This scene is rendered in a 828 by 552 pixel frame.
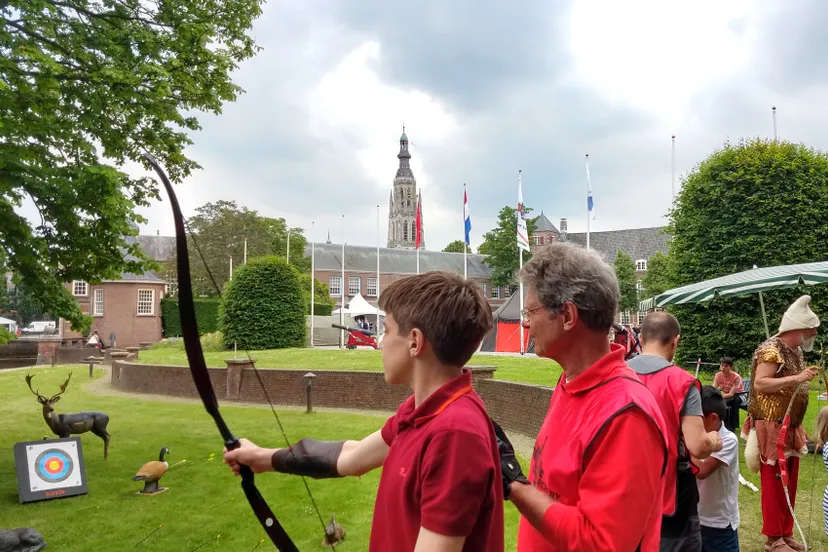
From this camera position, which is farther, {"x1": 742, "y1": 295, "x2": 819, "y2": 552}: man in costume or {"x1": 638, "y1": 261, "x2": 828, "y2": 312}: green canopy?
{"x1": 638, "y1": 261, "x2": 828, "y2": 312}: green canopy

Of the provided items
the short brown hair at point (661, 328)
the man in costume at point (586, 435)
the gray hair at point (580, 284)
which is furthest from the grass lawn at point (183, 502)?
the gray hair at point (580, 284)

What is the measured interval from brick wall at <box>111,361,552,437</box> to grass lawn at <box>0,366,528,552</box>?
1.90m

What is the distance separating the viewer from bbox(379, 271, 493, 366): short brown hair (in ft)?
5.47

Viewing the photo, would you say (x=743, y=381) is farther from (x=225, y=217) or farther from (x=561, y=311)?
(x=225, y=217)

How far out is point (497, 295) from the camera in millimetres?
81375

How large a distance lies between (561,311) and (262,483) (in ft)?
24.4

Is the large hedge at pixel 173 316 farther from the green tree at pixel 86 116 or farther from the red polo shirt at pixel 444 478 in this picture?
the red polo shirt at pixel 444 478

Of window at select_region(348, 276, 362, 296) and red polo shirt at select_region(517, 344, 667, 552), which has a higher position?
window at select_region(348, 276, 362, 296)

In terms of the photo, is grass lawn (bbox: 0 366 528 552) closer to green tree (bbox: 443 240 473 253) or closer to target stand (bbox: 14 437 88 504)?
target stand (bbox: 14 437 88 504)

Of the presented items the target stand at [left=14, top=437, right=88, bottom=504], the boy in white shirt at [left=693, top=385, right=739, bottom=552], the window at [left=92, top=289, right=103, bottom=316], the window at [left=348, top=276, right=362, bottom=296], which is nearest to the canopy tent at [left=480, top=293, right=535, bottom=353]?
the target stand at [left=14, top=437, right=88, bottom=504]

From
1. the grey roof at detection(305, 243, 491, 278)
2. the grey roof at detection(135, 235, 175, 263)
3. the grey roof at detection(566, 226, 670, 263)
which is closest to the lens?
the grey roof at detection(135, 235, 175, 263)

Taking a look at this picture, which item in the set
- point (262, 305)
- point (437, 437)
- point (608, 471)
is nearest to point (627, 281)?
point (262, 305)

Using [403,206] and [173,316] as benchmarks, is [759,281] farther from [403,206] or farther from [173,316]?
[403,206]

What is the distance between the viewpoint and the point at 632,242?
261 feet
